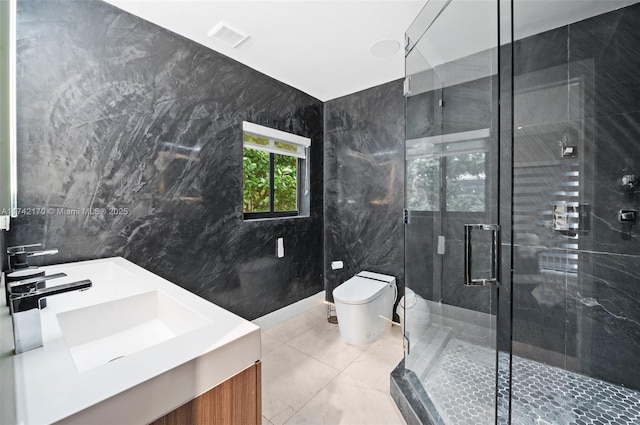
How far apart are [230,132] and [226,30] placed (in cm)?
69

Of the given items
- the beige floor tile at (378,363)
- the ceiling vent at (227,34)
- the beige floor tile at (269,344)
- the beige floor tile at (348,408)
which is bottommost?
the beige floor tile at (348,408)

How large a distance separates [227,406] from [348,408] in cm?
118

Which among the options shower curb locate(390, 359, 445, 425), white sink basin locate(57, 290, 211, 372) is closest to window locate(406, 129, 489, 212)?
shower curb locate(390, 359, 445, 425)

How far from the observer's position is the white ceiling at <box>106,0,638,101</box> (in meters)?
1.62

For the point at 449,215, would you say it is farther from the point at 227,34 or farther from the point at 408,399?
the point at 227,34

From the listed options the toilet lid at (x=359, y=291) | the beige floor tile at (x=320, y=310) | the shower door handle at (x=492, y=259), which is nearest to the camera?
the shower door handle at (x=492, y=259)

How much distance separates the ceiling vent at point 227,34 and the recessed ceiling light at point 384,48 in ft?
3.11

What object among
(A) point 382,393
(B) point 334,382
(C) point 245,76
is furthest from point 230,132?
(A) point 382,393

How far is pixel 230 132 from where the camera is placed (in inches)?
86.2

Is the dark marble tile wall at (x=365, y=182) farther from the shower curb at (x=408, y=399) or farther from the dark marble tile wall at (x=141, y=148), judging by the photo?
the shower curb at (x=408, y=399)

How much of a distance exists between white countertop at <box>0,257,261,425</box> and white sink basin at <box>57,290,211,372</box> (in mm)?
120

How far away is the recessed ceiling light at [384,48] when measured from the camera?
2.01 m

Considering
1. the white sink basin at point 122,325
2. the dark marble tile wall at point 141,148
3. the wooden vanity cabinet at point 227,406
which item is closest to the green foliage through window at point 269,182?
the dark marble tile wall at point 141,148

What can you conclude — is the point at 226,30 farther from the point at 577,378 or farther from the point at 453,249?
the point at 577,378
